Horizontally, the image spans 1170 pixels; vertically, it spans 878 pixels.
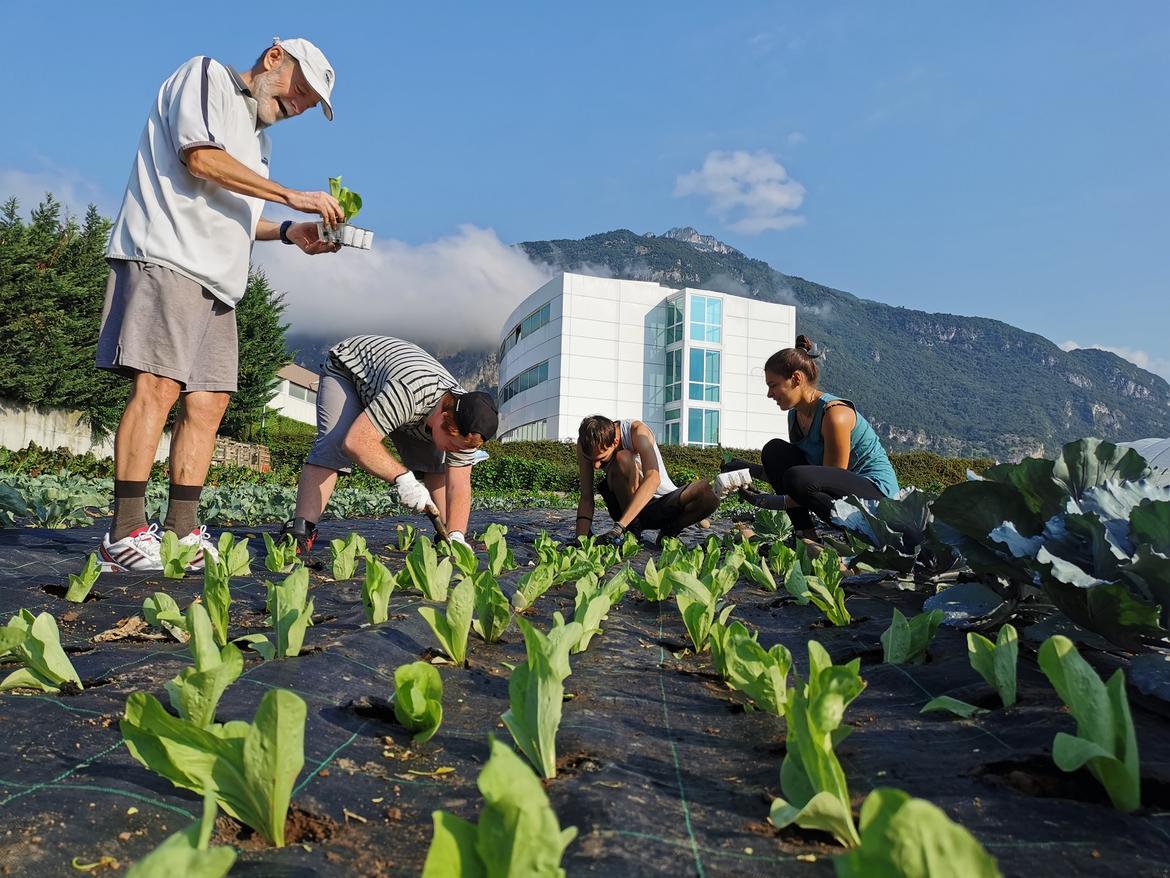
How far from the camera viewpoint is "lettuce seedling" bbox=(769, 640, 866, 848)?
103 centimetres

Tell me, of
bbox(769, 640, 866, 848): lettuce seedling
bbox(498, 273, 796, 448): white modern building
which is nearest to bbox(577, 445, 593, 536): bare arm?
bbox(769, 640, 866, 848): lettuce seedling

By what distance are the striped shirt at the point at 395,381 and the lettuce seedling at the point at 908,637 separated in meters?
2.95

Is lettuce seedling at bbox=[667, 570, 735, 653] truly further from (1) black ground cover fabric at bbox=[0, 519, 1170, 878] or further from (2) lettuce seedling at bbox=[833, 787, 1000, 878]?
(2) lettuce seedling at bbox=[833, 787, 1000, 878]

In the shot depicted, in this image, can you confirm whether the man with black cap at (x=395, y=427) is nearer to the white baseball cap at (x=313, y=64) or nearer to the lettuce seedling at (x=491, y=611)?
the white baseball cap at (x=313, y=64)

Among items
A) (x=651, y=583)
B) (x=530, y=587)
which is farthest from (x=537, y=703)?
(x=651, y=583)

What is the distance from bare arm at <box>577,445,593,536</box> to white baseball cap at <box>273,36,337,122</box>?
293 cm

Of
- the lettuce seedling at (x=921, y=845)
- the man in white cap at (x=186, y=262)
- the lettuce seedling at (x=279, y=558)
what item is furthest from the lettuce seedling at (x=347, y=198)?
the lettuce seedling at (x=921, y=845)

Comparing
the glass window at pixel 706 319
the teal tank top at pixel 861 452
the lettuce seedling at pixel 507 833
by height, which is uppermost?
the glass window at pixel 706 319

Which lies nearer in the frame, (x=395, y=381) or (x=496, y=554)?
(x=496, y=554)

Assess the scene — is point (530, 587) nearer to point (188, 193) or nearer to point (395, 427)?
point (395, 427)

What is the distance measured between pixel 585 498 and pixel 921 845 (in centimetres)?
545

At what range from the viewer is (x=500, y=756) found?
0.77m

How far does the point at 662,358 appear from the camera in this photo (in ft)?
147

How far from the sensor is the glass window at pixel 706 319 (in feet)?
141
